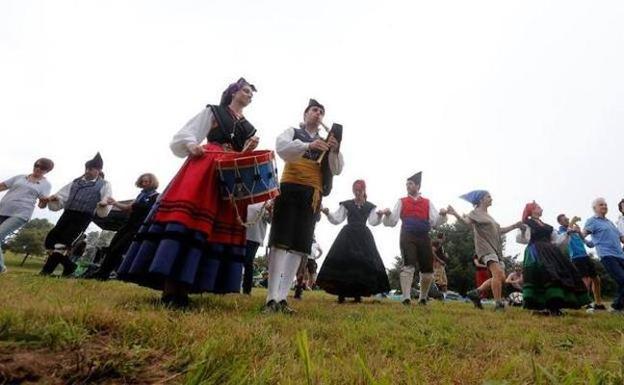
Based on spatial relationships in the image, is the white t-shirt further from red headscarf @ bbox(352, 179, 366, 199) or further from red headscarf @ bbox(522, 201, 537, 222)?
red headscarf @ bbox(522, 201, 537, 222)

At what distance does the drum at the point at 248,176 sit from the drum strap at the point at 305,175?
758mm

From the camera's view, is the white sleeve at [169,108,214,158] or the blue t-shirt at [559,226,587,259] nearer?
the white sleeve at [169,108,214,158]

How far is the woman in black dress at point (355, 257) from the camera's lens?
7.18 m

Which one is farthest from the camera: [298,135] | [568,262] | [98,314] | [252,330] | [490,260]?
[490,260]

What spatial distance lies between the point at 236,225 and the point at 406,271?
15.9 ft

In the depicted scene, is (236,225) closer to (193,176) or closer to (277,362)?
(193,176)

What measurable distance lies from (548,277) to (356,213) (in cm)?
301

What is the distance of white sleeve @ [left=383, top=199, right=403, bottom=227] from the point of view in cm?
779

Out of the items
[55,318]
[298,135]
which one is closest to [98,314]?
[55,318]

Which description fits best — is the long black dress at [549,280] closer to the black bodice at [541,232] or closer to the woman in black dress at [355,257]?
the black bodice at [541,232]

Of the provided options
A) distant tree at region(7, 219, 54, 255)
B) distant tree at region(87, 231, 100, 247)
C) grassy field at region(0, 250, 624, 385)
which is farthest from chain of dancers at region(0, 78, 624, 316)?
distant tree at region(7, 219, 54, 255)

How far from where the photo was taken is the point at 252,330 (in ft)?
6.93

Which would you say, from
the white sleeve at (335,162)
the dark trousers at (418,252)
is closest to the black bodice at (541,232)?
the dark trousers at (418,252)

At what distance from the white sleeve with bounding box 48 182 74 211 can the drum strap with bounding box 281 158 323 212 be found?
4.75m
